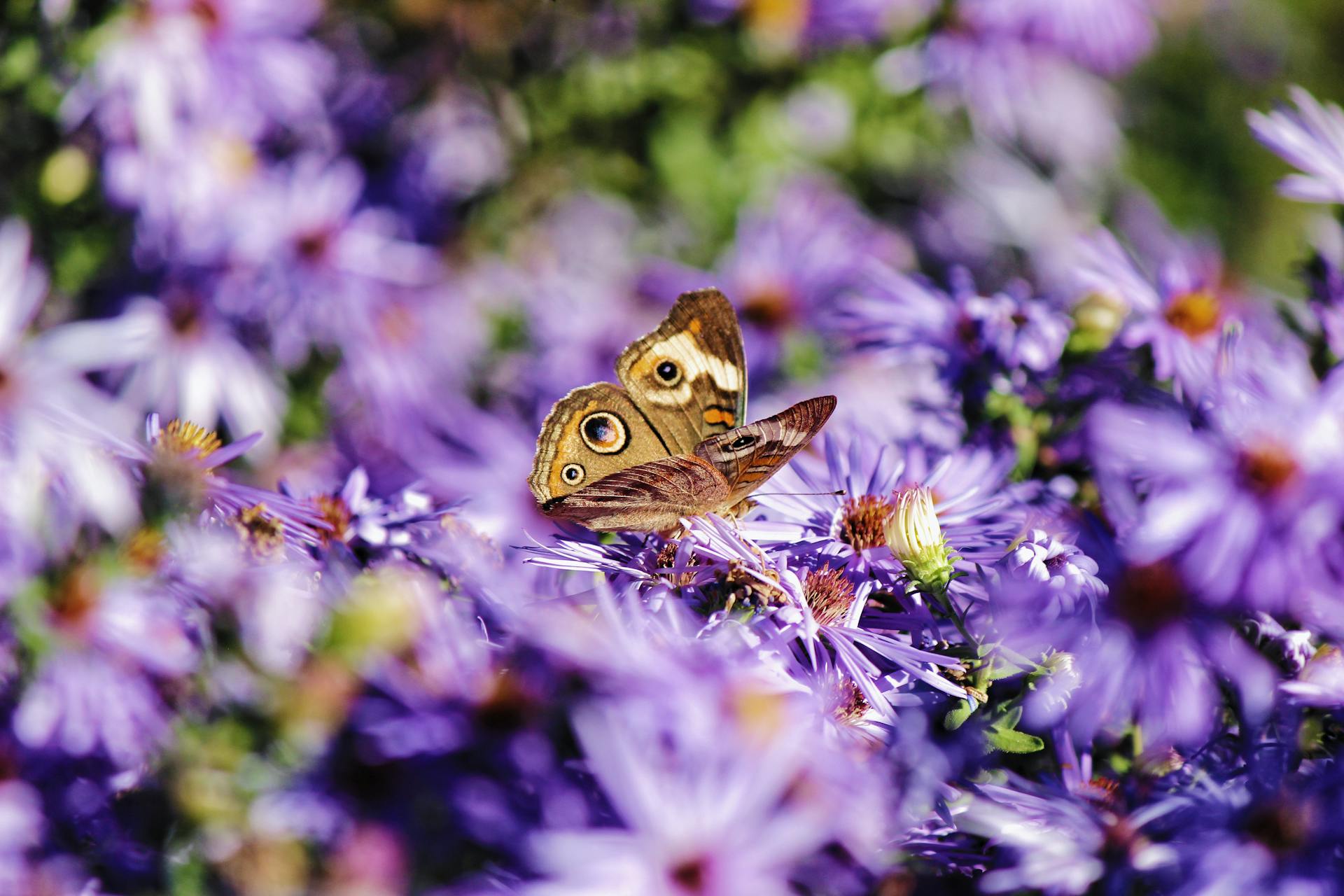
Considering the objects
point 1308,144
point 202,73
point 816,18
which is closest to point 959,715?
point 1308,144

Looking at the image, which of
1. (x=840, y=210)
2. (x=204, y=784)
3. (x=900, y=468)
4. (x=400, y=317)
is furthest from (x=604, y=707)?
(x=840, y=210)

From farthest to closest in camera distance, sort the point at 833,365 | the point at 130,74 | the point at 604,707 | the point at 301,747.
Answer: the point at 833,365, the point at 130,74, the point at 301,747, the point at 604,707

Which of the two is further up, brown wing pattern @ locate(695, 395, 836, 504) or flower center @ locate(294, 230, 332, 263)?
brown wing pattern @ locate(695, 395, 836, 504)

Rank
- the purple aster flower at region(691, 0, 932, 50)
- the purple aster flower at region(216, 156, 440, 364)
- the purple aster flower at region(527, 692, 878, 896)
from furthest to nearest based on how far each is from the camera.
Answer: the purple aster flower at region(691, 0, 932, 50), the purple aster flower at region(216, 156, 440, 364), the purple aster flower at region(527, 692, 878, 896)

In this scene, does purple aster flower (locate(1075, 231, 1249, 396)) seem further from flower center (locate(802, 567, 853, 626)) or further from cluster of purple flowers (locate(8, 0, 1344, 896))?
flower center (locate(802, 567, 853, 626))

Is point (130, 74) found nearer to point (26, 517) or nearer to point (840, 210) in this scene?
point (26, 517)

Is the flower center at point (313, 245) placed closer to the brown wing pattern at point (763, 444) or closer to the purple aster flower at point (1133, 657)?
the brown wing pattern at point (763, 444)

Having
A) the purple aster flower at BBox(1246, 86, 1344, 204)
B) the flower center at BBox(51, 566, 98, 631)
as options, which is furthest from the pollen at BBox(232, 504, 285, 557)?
the purple aster flower at BBox(1246, 86, 1344, 204)
